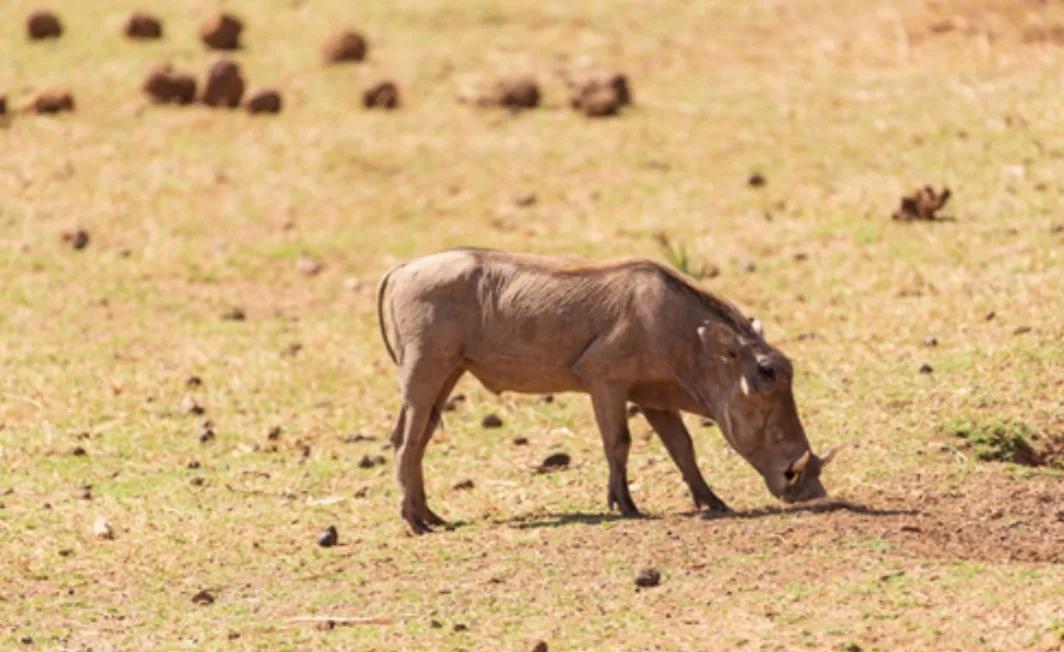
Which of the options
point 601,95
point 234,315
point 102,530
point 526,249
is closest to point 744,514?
point 102,530

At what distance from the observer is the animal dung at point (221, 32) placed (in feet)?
64.1

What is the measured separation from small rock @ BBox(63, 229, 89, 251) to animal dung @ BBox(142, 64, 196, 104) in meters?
3.24

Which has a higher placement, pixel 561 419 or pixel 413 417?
pixel 413 417

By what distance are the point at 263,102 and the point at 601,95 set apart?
283 centimetres

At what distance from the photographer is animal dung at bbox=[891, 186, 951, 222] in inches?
554

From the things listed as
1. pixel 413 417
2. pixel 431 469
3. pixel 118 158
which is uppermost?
pixel 413 417

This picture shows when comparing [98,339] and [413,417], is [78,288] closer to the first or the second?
[98,339]

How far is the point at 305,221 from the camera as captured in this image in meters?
15.5

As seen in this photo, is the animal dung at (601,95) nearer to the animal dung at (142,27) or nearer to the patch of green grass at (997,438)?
the animal dung at (142,27)

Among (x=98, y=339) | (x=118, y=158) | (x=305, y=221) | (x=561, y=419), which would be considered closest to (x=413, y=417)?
(x=561, y=419)

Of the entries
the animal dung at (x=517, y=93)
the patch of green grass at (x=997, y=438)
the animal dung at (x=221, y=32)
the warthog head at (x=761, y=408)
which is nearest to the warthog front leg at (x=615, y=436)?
the warthog head at (x=761, y=408)

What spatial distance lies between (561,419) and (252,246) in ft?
15.2

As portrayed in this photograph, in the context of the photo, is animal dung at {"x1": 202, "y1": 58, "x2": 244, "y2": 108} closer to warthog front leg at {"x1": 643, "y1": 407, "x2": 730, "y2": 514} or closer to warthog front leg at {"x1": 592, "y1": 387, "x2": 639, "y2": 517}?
warthog front leg at {"x1": 643, "y1": 407, "x2": 730, "y2": 514}

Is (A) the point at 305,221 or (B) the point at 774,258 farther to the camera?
(A) the point at 305,221
